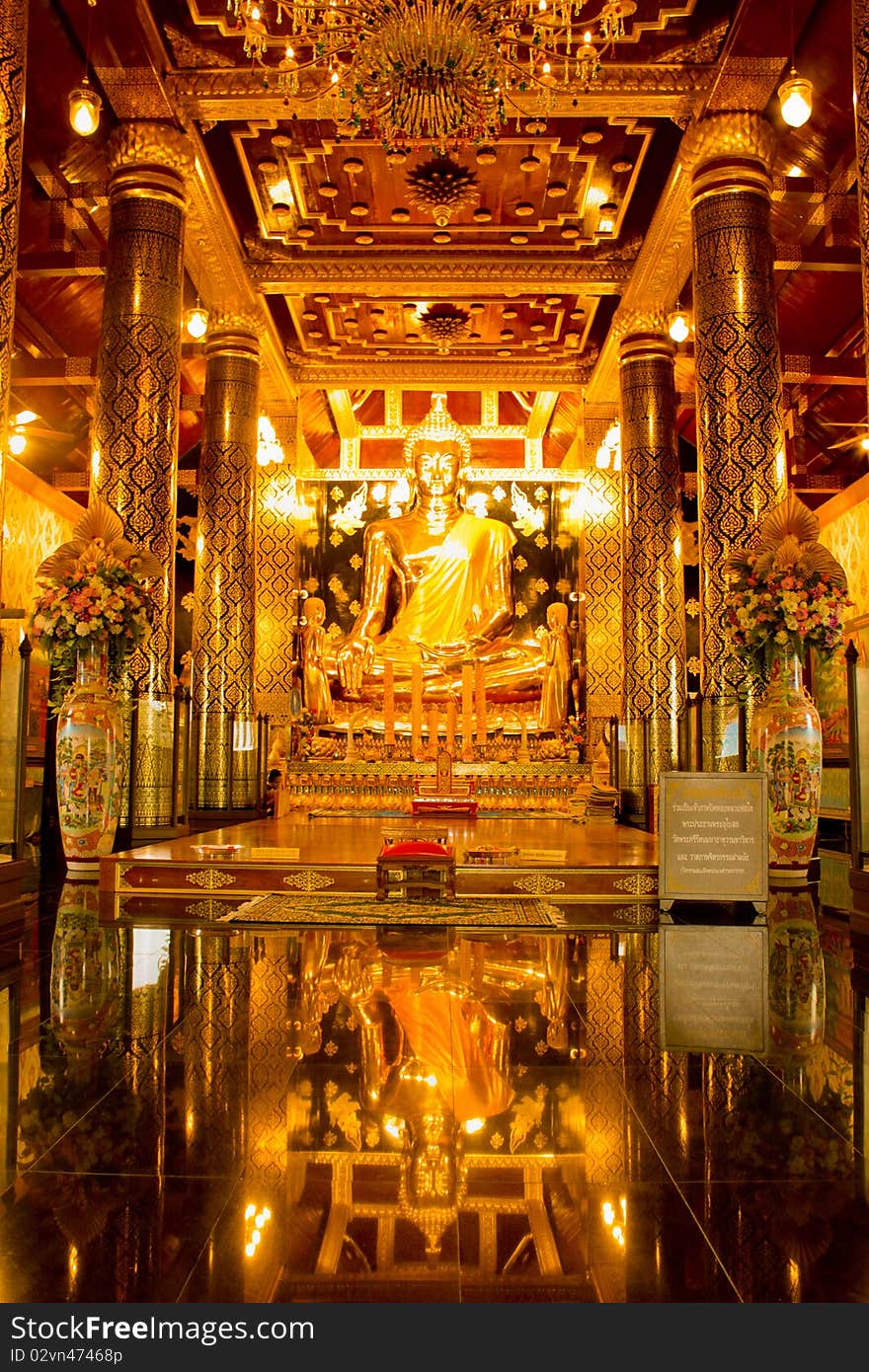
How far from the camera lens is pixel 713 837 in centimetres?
466

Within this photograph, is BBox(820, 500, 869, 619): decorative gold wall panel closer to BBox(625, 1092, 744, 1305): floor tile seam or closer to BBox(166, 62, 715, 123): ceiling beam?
BBox(166, 62, 715, 123): ceiling beam

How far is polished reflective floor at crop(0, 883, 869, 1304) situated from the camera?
147 centimetres

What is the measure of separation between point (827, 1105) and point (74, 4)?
8490mm

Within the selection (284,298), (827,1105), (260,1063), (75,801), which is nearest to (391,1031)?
(260,1063)

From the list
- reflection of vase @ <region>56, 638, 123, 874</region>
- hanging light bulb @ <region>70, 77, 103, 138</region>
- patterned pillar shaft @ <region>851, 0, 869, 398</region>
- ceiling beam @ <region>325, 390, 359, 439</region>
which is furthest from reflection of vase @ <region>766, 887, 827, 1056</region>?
ceiling beam @ <region>325, 390, 359, 439</region>

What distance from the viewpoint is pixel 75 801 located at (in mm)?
6363

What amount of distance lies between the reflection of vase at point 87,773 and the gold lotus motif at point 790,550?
398cm

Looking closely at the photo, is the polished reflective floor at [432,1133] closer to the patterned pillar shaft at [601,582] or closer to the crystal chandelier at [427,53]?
the crystal chandelier at [427,53]

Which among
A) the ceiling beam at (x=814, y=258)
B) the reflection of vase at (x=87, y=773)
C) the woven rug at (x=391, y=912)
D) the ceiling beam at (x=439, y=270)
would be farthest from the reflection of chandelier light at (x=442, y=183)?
the woven rug at (x=391, y=912)

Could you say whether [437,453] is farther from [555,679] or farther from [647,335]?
[647,335]

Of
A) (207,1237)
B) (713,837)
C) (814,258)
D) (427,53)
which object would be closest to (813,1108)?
(207,1237)

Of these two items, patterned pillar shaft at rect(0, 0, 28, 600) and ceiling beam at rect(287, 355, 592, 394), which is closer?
patterned pillar shaft at rect(0, 0, 28, 600)

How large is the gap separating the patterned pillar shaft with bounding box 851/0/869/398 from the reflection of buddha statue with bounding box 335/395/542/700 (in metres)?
10.1

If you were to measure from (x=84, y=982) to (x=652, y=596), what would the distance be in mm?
8672
